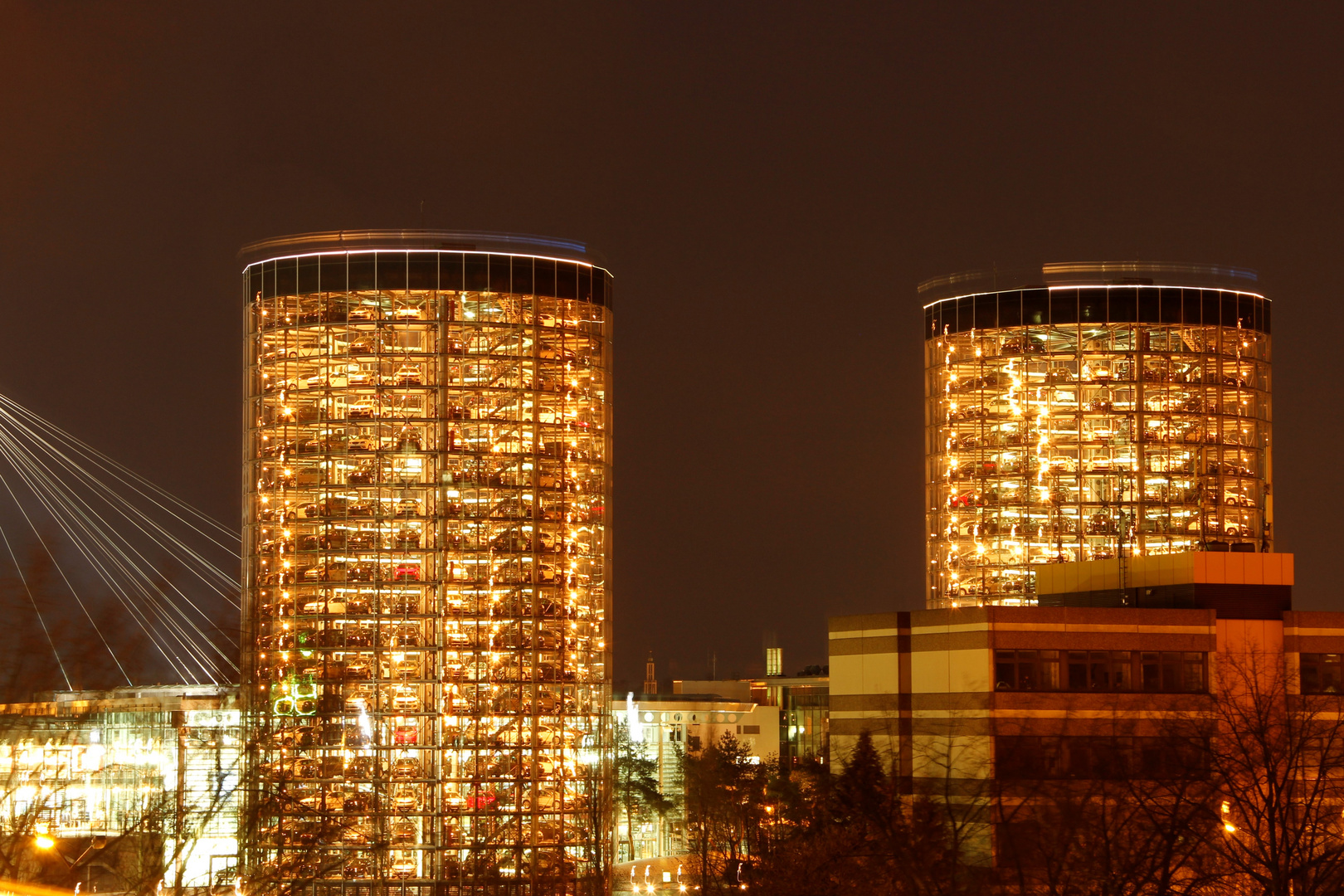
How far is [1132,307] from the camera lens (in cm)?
12850

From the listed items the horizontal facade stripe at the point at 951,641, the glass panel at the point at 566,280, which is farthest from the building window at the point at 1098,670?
the glass panel at the point at 566,280

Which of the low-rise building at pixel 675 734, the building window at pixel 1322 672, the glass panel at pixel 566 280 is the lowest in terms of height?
the low-rise building at pixel 675 734

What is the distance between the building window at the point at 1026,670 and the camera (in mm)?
75750

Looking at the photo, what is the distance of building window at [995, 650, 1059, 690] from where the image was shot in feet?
249

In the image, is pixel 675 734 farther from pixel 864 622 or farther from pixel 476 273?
pixel 864 622

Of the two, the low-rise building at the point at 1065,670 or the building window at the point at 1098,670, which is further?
the building window at the point at 1098,670

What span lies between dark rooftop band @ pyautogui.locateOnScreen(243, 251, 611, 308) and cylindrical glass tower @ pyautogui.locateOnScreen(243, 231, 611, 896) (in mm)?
101

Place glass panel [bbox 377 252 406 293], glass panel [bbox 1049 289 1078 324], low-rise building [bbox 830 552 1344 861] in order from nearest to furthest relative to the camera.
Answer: low-rise building [bbox 830 552 1344 861] → glass panel [bbox 377 252 406 293] → glass panel [bbox 1049 289 1078 324]

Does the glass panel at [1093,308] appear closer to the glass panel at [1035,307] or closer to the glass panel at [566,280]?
the glass panel at [1035,307]

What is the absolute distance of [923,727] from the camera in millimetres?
78750

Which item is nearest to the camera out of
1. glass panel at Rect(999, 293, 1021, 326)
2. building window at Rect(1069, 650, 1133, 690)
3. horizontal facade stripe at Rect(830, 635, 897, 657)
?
building window at Rect(1069, 650, 1133, 690)

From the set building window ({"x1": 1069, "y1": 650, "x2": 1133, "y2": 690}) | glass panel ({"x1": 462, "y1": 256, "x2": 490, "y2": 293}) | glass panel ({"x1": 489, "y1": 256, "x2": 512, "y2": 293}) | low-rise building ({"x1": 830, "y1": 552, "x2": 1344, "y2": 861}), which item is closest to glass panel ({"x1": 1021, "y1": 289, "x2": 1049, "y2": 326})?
glass panel ({"x1": 489, "y1": 256, "x2": 512, "y2": 293})

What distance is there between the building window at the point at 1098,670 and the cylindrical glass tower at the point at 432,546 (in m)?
33.0

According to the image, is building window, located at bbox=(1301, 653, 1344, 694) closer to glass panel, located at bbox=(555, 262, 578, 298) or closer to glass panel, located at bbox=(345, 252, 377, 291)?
glass panel, located at bbox=(555, 262, 578, 298)
